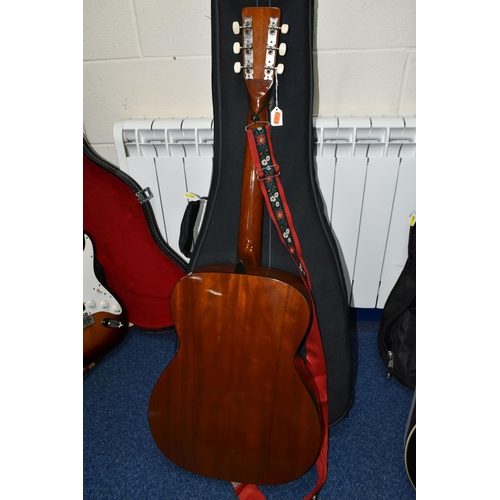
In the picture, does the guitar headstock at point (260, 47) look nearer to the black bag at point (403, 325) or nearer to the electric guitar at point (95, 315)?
the black bag at point (403, 325)

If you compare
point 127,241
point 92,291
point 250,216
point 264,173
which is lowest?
point 92,291

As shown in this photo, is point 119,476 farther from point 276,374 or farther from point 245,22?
point 245,22

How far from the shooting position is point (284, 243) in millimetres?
935

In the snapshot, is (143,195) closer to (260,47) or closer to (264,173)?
(264,173)

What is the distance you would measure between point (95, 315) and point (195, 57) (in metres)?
0.91

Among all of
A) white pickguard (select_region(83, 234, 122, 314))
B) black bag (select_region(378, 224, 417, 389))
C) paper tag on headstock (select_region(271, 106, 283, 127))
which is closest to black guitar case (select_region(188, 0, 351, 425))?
paper tag on headstock (select_region(271, 106, 283, 127))

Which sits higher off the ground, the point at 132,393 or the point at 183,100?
the point at 183,100

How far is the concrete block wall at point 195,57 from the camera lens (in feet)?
3.31

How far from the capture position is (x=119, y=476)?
99 centimetres

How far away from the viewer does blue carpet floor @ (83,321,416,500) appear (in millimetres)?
948

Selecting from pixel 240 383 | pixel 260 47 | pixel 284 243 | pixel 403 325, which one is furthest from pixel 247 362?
pixel 260 47

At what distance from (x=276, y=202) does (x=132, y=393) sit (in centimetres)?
83

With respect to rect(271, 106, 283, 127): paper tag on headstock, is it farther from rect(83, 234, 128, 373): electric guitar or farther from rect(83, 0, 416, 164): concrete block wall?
rect(83, 234, 128, 373): electric guitar
